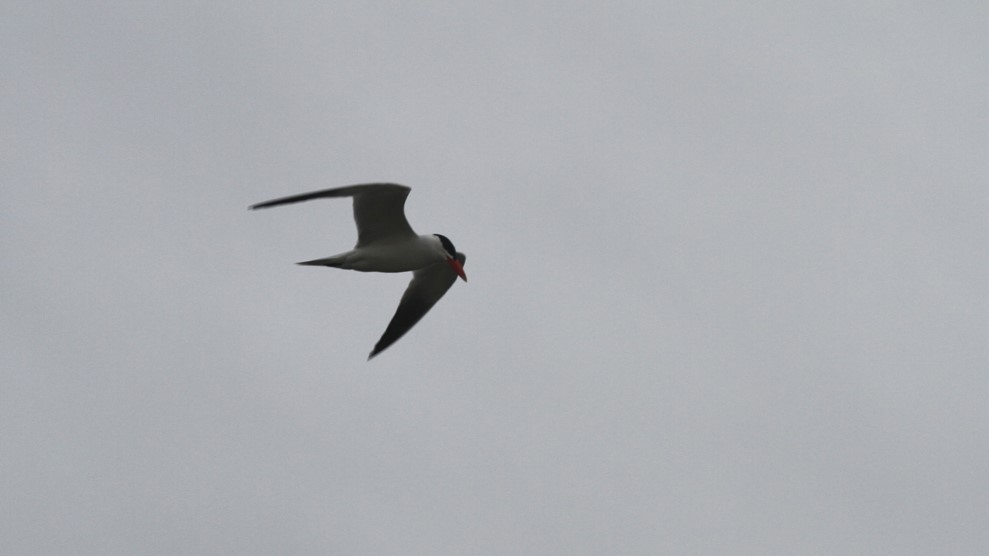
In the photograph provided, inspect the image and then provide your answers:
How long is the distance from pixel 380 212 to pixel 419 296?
2.81 meters

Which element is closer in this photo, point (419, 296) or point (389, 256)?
point (389, 256)

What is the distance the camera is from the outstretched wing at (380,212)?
46.8ft

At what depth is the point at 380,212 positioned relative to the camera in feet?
48.9

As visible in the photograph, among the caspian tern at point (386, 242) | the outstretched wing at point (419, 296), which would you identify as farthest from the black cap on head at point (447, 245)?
the outstretched wing at point (419, 296)

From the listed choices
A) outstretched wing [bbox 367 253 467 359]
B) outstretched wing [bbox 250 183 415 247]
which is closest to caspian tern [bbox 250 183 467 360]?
outstretched wing [bbox 250 183 415 247]

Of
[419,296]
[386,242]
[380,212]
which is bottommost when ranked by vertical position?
[419,296]

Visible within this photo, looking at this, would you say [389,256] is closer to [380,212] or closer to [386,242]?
[386,242]

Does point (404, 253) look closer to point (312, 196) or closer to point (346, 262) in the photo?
point (346, 262)

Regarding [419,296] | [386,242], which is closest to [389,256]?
[386,242]

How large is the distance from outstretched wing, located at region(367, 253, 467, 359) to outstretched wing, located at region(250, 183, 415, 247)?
1987mm

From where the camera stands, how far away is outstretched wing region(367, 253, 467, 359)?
17.2 meters

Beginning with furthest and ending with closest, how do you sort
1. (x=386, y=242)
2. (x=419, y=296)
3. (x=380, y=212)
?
1. (x=419, y=296)
2. (x=386, y=242)
3. (x=380, y=212)

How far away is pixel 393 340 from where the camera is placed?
1731 cm

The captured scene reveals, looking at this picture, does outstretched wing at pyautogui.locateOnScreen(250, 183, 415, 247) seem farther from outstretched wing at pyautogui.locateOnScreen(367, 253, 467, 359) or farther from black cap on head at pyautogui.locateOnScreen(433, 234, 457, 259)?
outstretched wing at pyautogui.locateOnScreen(367, 253, 467, 359)
